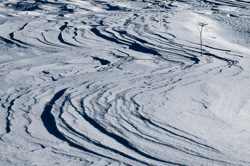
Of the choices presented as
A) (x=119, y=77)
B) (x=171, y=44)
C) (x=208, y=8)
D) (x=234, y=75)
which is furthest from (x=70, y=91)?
(x=208, y=8)

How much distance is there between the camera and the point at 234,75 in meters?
1.86

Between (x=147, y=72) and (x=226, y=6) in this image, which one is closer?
(x=147, y=72)

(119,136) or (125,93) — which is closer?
(119,136)

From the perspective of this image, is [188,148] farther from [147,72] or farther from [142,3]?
[142,3]

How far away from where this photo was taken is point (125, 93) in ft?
5.24

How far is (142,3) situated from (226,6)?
1146 mm

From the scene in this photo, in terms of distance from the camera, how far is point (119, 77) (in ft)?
6.04

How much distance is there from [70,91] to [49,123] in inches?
14.4

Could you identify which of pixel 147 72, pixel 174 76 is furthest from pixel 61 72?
pixel 174 76

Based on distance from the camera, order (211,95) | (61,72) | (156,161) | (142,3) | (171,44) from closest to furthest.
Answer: (156,161)
(211,95)
(61,72)
(171,44)
(142,3)

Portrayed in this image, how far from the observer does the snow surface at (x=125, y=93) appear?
111 cm

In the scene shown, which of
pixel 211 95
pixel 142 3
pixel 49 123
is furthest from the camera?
pixel 142 3

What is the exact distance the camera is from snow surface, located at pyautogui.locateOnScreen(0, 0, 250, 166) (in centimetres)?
111

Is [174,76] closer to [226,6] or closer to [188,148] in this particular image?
[188,148]
